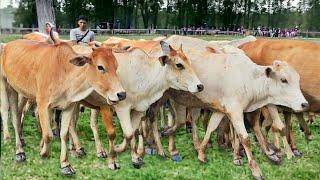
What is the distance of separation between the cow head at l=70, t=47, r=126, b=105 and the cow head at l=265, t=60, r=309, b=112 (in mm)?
2270

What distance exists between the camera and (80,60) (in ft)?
21.6

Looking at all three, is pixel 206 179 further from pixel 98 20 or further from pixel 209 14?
pixel 209 14

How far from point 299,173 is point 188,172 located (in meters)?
1.46

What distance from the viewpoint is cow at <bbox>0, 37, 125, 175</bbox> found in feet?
21.4

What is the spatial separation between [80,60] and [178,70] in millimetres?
1397

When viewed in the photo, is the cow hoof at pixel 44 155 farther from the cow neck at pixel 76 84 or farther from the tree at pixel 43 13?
the tree at pixel 43 13

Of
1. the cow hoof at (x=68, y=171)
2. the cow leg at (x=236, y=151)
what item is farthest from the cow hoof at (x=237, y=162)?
the cow hoof at (x=68, y=171)

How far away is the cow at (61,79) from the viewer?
257 inches

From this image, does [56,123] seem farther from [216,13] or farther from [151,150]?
[216,13]

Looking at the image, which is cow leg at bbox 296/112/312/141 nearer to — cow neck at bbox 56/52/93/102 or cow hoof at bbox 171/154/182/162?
cow hoof at bbox 171/154/182/162

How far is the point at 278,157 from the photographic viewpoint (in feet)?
25.7

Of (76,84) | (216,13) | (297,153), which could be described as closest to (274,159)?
(297,153)

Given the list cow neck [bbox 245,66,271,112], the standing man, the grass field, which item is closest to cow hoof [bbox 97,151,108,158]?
the grass field

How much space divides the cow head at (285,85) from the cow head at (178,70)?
113cm
